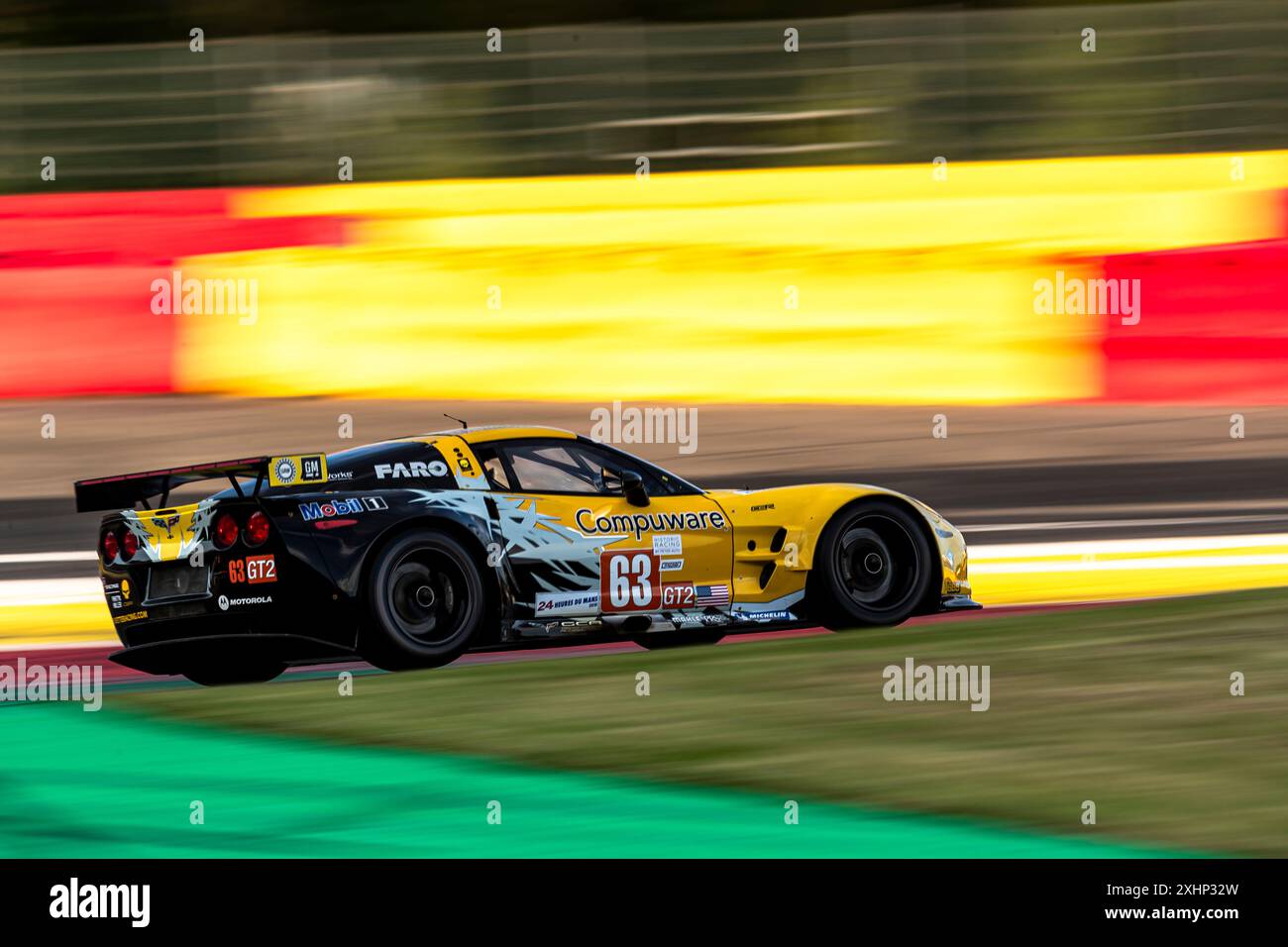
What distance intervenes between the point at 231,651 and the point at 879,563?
116 inches

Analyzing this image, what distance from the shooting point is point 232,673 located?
8.84 meters

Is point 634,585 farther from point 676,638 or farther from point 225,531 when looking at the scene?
point 225,531

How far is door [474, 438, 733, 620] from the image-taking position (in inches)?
331

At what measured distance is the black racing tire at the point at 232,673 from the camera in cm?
877

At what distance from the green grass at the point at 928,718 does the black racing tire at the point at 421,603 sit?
159mm

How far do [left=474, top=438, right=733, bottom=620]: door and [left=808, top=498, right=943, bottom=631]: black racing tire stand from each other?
47 cm

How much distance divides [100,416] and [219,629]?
7.32m

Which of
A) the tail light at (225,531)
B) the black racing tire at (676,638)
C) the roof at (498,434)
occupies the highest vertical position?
the roof at (498,434)
